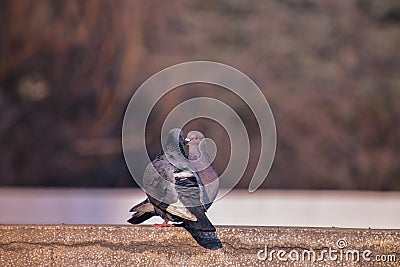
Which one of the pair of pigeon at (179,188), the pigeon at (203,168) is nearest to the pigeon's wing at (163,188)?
the pair of pigeon at (179,188)

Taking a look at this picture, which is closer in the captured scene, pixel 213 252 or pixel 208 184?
pixel 213 252

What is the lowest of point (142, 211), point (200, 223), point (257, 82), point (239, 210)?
point (239, 210)

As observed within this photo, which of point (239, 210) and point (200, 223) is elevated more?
point (200, 223)

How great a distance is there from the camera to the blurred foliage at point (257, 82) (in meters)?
12.6

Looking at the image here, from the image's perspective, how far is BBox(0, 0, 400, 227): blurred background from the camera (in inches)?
496

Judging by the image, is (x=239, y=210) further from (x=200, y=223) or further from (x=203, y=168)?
(x=200, y=223)

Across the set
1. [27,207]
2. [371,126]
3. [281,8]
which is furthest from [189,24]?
[27,207]

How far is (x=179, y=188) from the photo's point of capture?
293 cm

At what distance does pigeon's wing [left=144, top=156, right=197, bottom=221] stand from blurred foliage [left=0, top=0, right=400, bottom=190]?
9195mm
